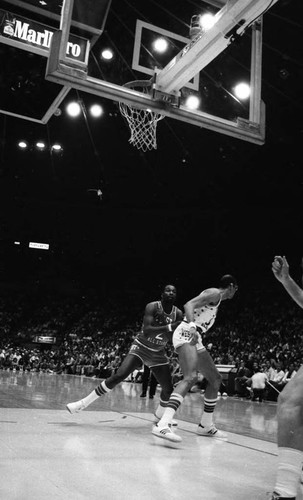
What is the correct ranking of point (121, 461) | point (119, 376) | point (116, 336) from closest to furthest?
1. point (121, 461)
2. point (119, 376)
3. point (116, 336)

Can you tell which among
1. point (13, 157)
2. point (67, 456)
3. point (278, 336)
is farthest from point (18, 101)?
point (278, 336)

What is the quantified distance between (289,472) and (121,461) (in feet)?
4.48

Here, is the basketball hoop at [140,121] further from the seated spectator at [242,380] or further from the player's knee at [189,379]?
the seated spectator at [242,380]

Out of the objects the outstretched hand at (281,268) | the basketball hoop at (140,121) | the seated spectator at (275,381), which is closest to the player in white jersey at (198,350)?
the outstretched hand at (281,268)

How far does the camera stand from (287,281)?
306 cm

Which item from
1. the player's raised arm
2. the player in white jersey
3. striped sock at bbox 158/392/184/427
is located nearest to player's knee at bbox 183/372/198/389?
the player in white jersey

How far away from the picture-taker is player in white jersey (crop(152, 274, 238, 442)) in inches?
187

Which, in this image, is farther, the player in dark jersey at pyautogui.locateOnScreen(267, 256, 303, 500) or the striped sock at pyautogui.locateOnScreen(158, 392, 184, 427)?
the striped sock at pyautogui.locateOnScreen(158, 392, 184, 427)

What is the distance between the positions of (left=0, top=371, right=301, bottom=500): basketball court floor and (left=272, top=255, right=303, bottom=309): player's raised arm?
1.19m

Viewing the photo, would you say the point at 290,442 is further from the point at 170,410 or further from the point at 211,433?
the point at 211,433

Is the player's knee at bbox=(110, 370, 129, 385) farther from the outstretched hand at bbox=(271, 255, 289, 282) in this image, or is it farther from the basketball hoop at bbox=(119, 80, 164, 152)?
the basketball hoop at bbox=(119, 80, 164, 152)

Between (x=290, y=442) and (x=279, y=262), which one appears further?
(x=279, y=262)

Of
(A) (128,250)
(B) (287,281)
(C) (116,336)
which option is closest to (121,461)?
(B) (287,281)

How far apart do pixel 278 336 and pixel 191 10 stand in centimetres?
1595
